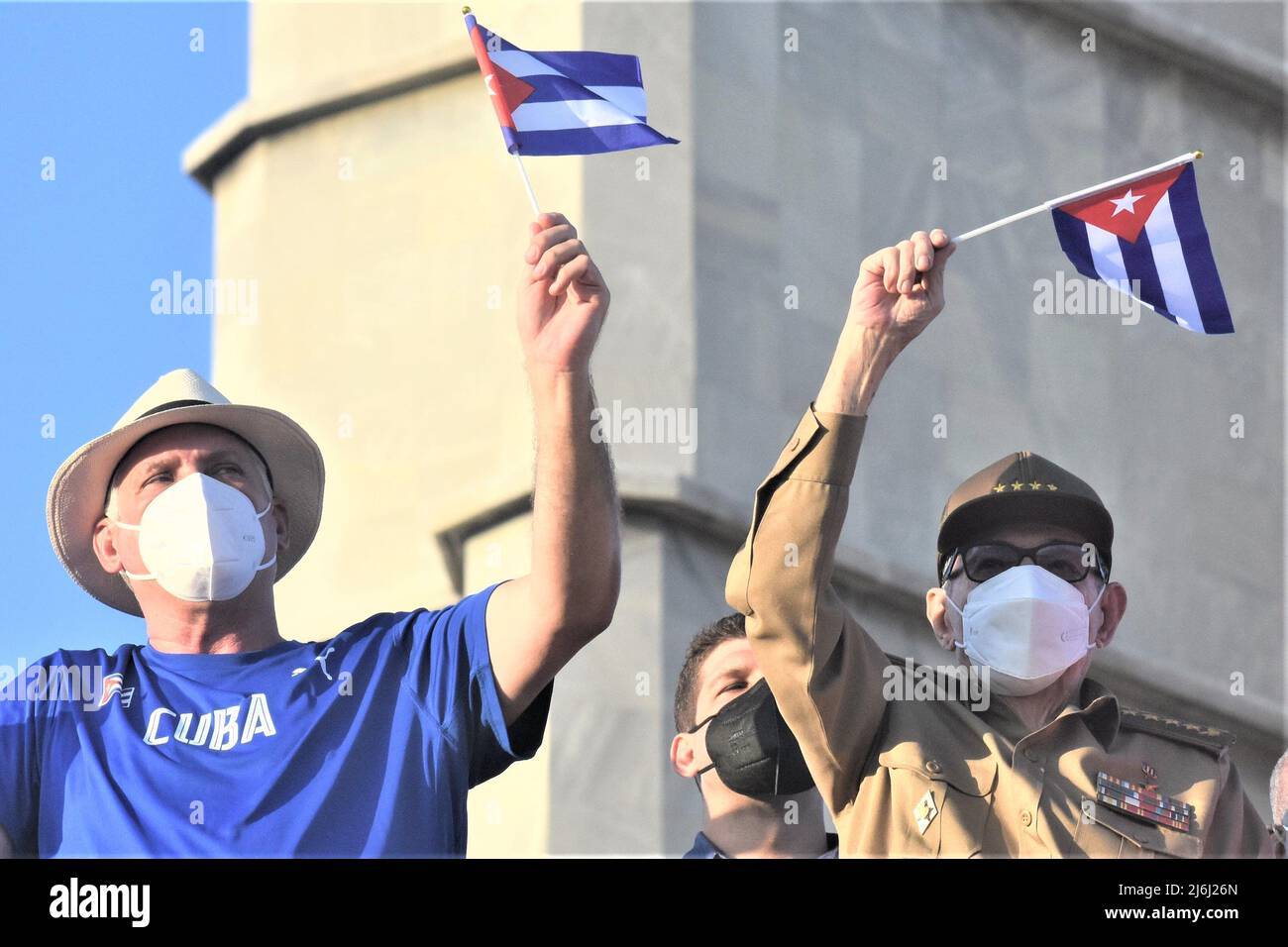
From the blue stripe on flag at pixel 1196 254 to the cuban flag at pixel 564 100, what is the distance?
5.47ft

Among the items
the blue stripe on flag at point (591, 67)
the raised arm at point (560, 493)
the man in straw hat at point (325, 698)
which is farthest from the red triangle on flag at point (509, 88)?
the raised arm at point (560, 493)

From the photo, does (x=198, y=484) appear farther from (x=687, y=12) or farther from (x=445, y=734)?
(x=687, y=12)

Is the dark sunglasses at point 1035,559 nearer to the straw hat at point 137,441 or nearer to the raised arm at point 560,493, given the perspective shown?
the raised arm at point 560,493

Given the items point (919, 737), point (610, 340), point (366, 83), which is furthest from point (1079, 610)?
point (366, 83)

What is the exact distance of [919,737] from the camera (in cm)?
988

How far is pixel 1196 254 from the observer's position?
11.1 meters

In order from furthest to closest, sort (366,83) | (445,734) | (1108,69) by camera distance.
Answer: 1. (1108,69)
2. (366,83)
3. (445,734)

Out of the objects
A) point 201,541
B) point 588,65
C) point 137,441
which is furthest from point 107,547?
point 588,65

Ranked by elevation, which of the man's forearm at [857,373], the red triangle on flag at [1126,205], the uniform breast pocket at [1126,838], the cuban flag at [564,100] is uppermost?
the cuban flag at [564,100]

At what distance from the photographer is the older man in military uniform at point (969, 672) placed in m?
9.73

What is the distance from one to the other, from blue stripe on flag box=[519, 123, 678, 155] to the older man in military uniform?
1.37 metres

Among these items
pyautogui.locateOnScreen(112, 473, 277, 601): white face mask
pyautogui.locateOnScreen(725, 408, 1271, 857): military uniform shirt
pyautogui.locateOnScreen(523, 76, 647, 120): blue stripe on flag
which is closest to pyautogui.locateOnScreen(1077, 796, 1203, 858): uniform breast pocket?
pyautogui.locateOnScreen(725, 408, 1271, 857): military uniform shirt

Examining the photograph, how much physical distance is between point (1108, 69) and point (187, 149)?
5.62 meters

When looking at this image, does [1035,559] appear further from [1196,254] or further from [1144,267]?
[1196,254]
